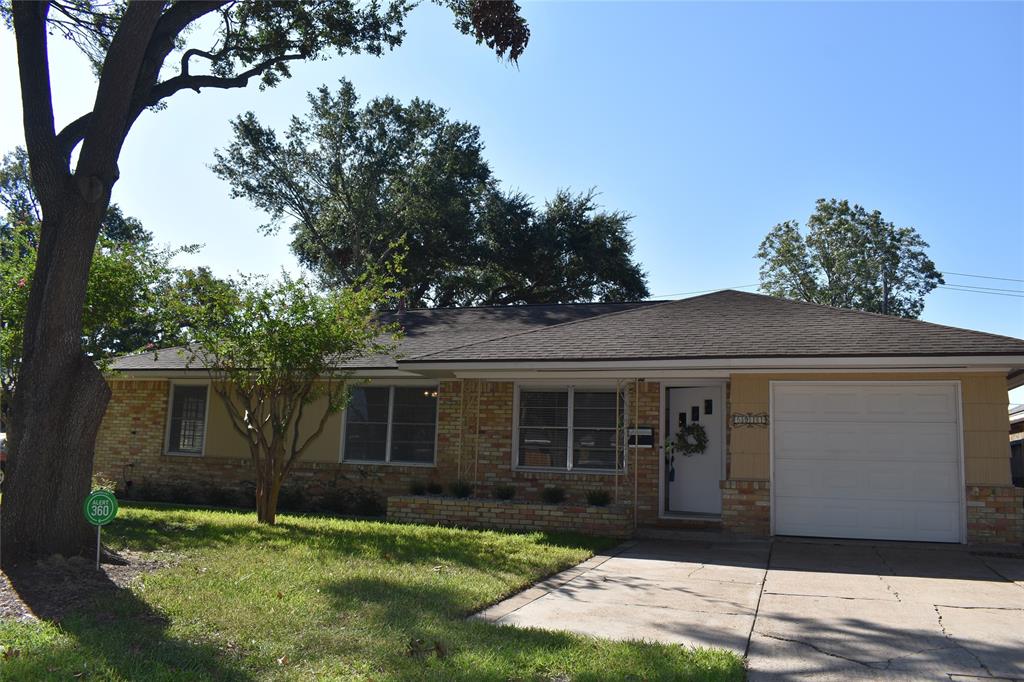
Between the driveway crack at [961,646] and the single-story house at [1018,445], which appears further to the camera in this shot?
the single-story house at [1018,445]

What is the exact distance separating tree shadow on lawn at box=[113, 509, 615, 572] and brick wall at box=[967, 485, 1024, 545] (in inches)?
196

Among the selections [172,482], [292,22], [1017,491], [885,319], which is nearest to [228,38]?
[292,22]

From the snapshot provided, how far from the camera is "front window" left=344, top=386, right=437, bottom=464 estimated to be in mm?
14320

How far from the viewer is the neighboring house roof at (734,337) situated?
10477 mm

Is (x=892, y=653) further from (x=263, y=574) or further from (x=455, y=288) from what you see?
(x=455, y=288)

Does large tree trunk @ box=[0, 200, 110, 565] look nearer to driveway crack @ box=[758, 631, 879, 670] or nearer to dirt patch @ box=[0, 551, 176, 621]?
dirt patch @ box=[0, 551, 176, 621]

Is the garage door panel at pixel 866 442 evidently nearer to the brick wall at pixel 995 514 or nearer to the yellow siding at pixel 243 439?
the brick wall at pixel 995 514

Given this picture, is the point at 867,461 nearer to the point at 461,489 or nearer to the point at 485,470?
the point at 485,470

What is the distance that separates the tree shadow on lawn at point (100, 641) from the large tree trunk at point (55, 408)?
1.74 ft

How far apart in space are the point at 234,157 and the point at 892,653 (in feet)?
111

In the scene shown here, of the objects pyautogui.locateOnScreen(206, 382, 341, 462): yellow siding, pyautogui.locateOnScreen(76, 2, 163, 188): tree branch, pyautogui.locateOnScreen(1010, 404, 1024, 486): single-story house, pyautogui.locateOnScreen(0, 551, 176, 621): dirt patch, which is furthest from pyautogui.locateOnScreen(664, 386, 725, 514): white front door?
A: pyautogui.locateOnScreen(1010, 404, 1024, 486): single-story house

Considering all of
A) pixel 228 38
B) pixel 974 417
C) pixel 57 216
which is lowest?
pixel 974 417

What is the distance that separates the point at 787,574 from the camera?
8461 mm

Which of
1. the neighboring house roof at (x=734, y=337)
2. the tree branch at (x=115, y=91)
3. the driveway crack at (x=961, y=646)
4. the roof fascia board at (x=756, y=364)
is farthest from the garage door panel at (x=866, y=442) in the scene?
the tree branch at (x=115, y=91)
